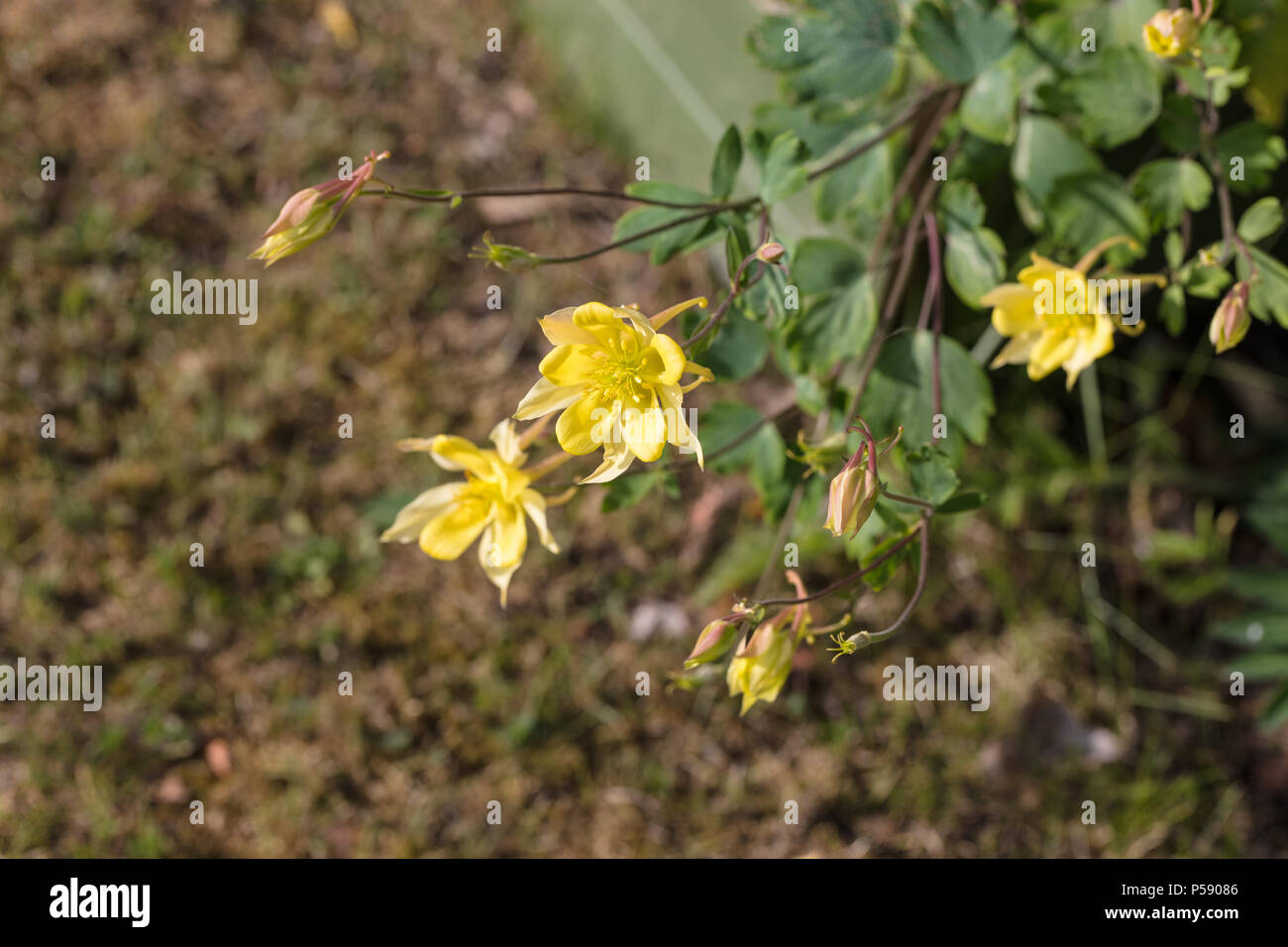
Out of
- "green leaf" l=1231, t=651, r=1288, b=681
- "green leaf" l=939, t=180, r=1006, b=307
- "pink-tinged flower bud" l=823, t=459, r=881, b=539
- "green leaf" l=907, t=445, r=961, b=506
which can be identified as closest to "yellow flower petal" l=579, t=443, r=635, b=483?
"pink-tinged flower bud" l=823, t=459, r=881, b=539

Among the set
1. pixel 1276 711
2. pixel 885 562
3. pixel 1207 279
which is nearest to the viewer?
pixel 885 562

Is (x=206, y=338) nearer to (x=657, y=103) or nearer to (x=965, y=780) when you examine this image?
(x=657, y=103)

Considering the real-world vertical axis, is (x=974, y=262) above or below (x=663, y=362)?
above

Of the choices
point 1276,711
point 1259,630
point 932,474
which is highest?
point 932,474

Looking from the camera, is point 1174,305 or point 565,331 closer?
point 565,331

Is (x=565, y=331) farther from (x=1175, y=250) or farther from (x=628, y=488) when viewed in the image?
(x=1175, y=250)

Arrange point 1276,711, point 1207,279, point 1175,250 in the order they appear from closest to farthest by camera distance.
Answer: point 1207,279 → point 1175,250 → point 1276,711

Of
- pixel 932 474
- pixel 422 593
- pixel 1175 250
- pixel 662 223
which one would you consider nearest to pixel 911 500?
pixel 932 474

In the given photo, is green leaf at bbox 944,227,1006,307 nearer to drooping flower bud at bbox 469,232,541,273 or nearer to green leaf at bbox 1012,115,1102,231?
green leaf at bbox 1012,115,1102,231
